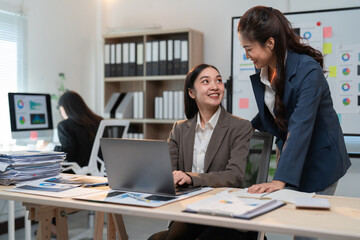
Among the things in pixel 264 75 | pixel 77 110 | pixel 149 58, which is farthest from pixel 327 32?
pixel 77 110

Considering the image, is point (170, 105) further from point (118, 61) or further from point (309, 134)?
point (309, 134)

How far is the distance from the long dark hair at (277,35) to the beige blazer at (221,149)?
23cm

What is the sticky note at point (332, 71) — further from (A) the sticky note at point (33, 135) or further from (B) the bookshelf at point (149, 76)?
(A) the sticky note at point (33, 135)

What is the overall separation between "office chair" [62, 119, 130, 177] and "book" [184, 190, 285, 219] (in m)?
2.13

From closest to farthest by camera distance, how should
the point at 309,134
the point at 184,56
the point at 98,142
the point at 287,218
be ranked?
1. the point at 287,218
2. the point at 309,134
3. the point at 98,142
4. the point at 184,56

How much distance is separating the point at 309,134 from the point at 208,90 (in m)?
0.61

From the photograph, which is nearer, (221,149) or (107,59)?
(221,149)

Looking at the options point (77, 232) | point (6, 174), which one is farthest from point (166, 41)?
point (6, 174)

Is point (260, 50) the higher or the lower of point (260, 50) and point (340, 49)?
the lower

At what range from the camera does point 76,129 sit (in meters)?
3.53

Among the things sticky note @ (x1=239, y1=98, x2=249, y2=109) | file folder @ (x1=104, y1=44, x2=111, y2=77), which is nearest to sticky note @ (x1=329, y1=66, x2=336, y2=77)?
sticky note @ (x1=239, y1=98, x2=249, y2=109)

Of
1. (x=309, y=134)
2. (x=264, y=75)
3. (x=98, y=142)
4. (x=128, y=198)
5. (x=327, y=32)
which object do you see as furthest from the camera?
(x=327, y=32)

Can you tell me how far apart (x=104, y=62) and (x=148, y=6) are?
2.40ft

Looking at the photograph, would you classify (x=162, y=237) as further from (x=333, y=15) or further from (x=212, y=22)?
(x=212, y=22)
